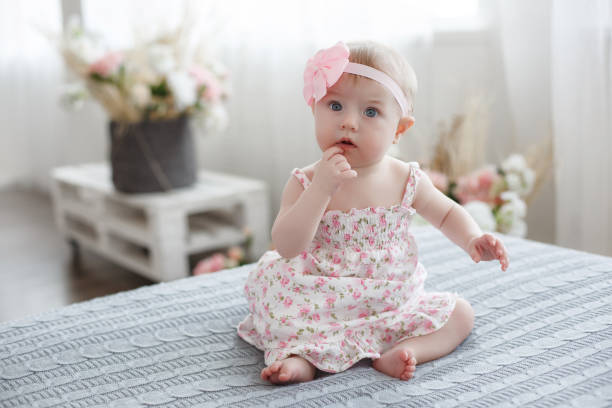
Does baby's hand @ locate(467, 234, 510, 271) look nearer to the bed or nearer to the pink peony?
the bed

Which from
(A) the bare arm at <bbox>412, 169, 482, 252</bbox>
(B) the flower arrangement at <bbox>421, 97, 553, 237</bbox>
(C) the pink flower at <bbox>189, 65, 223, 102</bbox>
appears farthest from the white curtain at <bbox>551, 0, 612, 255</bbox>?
(C) the pink flower at <bbox>189, 65, 223, 102</bbox>

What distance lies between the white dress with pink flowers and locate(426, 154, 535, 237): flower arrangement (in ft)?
2.42

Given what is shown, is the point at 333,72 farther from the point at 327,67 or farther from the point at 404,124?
the point at 404,124

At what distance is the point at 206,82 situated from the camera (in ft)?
7.46

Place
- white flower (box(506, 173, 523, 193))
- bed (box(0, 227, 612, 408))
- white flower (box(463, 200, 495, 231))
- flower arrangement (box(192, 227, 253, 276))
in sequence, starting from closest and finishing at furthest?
bed (box(0, 227, 612, 408)) < white flower (box(463, 200, 495, 231)) < white flower (box(506, 173, 523, 193)) < flower arrangement (box(192, 227, 253, 276))

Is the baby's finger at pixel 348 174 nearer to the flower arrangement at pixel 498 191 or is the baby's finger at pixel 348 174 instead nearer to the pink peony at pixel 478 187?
the flower arrangement at pixel 498 191

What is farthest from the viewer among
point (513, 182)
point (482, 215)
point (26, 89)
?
point (26, 89)

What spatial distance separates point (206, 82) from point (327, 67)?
146 centimetres

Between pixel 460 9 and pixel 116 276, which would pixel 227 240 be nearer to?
pixel 116 276

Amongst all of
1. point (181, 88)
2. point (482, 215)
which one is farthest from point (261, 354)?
point (181, 88)

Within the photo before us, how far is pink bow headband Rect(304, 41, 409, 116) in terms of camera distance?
88cm

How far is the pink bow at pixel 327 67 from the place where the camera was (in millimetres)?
878

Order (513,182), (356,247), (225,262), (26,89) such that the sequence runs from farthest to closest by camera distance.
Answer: (26,89)
(225,262)
(513,182)
(356,247)

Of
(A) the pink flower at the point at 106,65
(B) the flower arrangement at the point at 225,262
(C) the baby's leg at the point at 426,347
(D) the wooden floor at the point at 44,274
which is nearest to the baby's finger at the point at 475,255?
(C) the baby's leg at the point at 426,347
